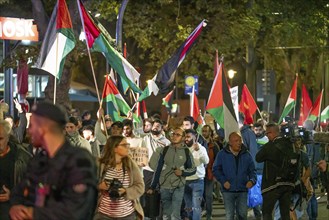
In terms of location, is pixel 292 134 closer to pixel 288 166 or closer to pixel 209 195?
pixel 288 166

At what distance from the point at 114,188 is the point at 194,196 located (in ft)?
17.4

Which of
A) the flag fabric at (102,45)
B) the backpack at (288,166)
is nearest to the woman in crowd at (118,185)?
the backpack at (288,166)

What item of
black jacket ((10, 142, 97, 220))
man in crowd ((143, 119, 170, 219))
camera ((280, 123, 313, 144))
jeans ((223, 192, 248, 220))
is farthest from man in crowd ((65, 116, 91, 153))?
black jacket ((10, 142, 97, 220))

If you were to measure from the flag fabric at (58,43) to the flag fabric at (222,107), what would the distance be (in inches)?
116

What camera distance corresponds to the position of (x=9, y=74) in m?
23.9

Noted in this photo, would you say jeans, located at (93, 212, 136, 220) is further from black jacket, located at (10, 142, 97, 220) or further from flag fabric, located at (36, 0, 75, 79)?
flag fabric, located at (36, 0, 75, 79)

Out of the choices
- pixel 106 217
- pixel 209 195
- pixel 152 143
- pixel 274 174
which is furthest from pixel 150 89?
pixel 106 217

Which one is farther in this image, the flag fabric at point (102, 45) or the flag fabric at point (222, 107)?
the flag fabric at point (222, 107)

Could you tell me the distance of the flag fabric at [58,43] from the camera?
1483cm

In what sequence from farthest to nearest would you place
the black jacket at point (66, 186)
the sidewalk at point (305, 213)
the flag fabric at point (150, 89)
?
the sidewalk at point (305, 213) < the flag fabric at point (150, 89) < the black jacket at point (66, 186)

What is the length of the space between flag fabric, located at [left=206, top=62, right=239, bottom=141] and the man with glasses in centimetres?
211

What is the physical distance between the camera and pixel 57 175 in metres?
6.47

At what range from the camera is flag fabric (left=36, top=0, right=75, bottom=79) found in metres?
14.8

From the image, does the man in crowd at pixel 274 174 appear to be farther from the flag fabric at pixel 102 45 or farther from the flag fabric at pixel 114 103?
the flag fabric at pixel 114 103
